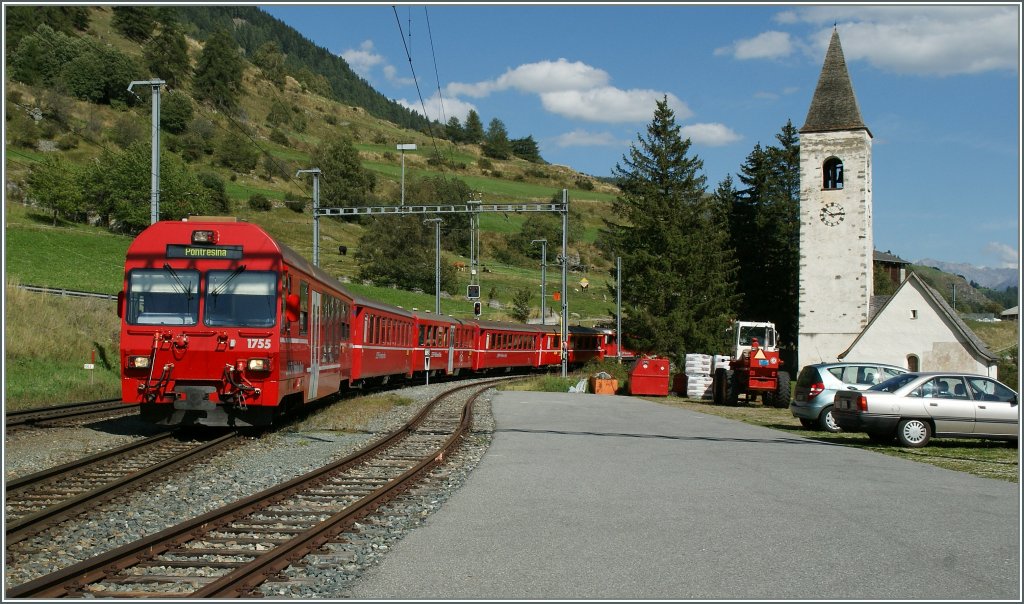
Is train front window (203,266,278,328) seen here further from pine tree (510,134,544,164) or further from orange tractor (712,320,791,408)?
pine tree (510,134,544,164)

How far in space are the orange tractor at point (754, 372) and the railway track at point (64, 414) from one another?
19085 millimetres

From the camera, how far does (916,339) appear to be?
43375 millimetres

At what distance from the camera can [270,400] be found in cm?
1450

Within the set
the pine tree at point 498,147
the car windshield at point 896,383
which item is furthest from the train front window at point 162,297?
the pine tree at point 498,147

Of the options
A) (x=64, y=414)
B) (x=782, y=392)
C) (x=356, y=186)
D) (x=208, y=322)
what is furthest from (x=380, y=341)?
(x=356, y=186)

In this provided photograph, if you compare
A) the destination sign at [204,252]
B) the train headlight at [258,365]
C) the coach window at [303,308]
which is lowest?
the train headlight at [258,365]

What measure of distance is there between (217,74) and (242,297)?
125 metres

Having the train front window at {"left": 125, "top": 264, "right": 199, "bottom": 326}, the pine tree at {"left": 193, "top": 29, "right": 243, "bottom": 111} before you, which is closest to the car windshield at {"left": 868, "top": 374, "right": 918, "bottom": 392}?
the train front window at {"left": 125, "top": 264, "right": 199, "bottom": 326}

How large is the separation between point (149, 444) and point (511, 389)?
22.9m

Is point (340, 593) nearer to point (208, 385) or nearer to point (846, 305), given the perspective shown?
point (208, 385)

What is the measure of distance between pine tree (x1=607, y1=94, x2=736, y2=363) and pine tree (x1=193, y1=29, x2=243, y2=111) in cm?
7979

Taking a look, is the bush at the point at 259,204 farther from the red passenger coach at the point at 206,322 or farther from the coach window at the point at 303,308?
the red passenger coach at the point at 206,322

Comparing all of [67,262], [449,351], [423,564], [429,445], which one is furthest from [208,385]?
[67,262]

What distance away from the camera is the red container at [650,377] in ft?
120
